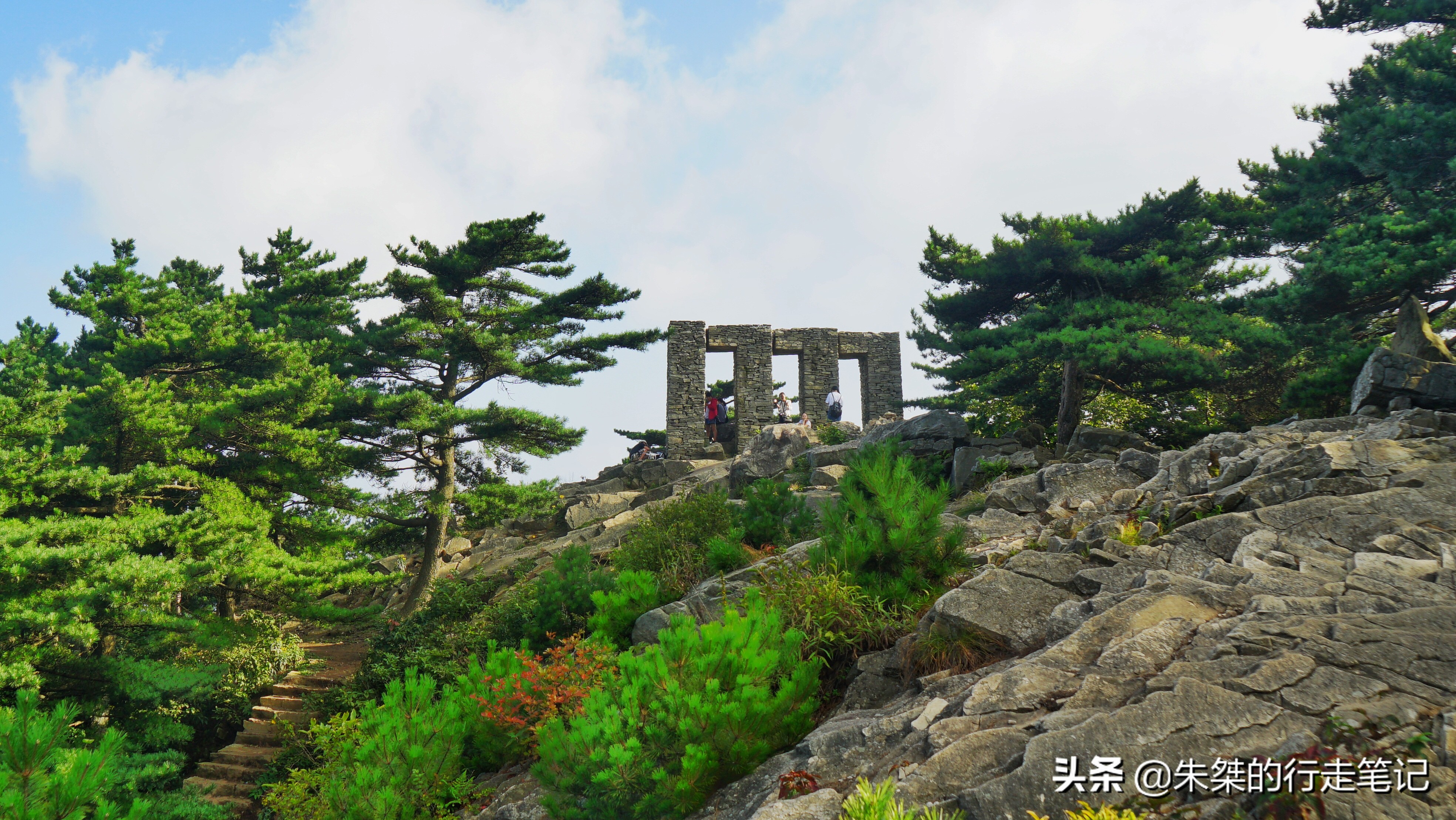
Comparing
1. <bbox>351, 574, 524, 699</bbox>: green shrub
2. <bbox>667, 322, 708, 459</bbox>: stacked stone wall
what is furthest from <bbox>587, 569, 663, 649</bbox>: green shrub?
<bbox>667, 322, 708, 459</bbox>: stacked stone wall

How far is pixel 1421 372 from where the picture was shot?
32.4 ft

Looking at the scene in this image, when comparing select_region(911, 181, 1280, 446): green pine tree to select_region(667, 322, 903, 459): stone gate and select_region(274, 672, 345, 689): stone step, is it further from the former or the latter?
select_region(274, 672, 345, 689): stone step

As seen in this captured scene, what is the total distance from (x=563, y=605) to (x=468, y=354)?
10.4 metres

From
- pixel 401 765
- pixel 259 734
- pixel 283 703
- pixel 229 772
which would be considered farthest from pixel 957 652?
pixel 283 703

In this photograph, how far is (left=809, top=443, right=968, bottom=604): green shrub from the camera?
23.3 feet

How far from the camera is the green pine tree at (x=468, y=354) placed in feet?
57.9

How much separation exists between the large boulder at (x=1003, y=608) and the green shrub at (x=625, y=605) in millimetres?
3655

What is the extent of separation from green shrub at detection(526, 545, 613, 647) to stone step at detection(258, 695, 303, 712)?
566 centimetres

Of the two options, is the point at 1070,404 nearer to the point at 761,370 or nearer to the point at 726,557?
the point at 726,557

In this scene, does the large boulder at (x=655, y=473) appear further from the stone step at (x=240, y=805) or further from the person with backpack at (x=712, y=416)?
the stone step at (x=240, y=805)

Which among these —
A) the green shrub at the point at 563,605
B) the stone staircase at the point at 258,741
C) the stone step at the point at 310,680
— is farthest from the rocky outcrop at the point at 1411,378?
the stone step at the point at 310,680

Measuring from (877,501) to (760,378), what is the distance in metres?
17.2

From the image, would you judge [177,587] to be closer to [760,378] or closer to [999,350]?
[999,350]

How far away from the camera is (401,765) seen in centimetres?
642
